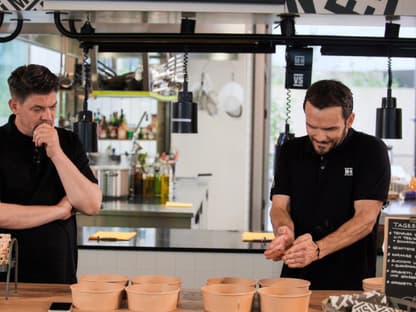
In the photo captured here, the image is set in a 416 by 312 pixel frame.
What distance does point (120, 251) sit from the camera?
179 inches

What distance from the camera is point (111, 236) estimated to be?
4.81 meters

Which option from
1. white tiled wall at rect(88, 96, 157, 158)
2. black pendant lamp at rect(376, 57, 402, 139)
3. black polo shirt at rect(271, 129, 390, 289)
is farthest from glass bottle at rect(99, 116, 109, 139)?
black polo shirt at rect(271, 129, 390, 289)

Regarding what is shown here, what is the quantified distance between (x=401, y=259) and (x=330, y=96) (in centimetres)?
91

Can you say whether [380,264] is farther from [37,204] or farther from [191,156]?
[191,156]

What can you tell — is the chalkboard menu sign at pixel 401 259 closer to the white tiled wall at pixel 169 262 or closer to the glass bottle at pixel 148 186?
the white tiled wall at pixel 169 262

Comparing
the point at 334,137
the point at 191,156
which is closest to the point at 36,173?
the point at 334,137

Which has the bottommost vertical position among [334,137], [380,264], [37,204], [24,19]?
[380,264]

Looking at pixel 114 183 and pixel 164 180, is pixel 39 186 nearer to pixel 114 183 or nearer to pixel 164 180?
pixel 114 183

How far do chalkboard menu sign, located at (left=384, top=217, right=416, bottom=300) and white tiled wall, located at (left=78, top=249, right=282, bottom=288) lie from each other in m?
2.11

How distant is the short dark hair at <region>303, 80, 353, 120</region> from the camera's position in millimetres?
3176

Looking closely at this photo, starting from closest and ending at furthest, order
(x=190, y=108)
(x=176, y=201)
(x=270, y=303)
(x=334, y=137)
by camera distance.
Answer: (x=270, y=303), (x=334, y=137), (x=190, y=108), (x=176, y=201)

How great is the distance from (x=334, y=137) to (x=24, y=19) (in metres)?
1.53

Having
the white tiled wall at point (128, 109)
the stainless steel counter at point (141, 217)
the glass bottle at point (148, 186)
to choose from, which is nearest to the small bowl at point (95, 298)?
the stainless steel counter at point (141, 217)

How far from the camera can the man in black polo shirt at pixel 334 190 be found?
3.19 metres
